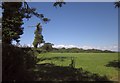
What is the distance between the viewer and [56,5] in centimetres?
1570

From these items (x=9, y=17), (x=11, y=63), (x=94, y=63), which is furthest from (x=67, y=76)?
(x=94, y=63)

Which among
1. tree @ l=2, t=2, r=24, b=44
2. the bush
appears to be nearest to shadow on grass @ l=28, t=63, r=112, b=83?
the bush

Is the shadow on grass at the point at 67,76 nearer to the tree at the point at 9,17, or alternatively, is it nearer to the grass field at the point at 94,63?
the grass field at the point at 94,63

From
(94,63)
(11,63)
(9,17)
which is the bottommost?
(94,63)

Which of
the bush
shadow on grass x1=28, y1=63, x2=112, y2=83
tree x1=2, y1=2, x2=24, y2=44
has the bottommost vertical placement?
shadow on grass x1=28, y1=63, x2=112, y2=83

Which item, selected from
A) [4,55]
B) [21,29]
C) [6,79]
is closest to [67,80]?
[6,79]

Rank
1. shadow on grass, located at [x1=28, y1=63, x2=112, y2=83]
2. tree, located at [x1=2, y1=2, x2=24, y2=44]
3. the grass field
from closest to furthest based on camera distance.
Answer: shadow on grass, located at [x1=28, y1=63, x2=112, y2=83]
tree, located at [x1=2, y1=2, x2=24, y2=44]
the grass field

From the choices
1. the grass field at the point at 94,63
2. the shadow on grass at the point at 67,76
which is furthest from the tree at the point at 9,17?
the grass field at the point at 94,63

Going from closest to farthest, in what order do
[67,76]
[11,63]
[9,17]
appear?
[11,63], [67,76], [9,17]

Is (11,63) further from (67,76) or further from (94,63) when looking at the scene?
(94,63)

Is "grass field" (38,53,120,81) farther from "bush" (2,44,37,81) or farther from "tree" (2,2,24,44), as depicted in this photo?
"bush" (2,44,37,81)

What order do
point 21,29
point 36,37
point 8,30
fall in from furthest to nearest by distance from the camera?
1. point 36,37
2. point 21,29
3. point 8,30

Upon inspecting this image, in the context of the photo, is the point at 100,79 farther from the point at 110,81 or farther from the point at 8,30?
the point at 8,30

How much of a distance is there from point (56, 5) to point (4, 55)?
592 cm
